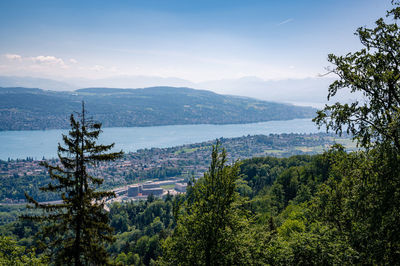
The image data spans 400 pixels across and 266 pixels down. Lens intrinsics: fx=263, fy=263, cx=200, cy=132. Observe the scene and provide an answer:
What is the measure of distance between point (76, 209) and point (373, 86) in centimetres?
770

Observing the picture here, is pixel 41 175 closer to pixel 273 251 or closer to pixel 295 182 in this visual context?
pixel 295 182

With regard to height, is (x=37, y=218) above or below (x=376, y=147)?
below

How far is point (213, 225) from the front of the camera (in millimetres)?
8289

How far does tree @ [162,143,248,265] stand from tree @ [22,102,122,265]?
2880 mm

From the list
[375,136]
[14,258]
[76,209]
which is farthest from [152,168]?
[375,136]

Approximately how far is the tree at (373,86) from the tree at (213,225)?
3.63m

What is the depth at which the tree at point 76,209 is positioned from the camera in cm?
617

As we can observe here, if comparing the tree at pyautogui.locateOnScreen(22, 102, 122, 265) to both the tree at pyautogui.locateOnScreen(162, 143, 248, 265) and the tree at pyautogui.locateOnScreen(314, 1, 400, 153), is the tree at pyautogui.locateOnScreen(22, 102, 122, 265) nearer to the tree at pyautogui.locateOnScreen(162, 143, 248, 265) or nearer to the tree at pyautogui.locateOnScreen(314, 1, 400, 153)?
the tree at pyautogui.locateOnScreen(162, 143, 248, 265)

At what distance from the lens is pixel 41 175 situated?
11625 centimetres

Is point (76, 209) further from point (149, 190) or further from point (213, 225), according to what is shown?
point (149, 190)

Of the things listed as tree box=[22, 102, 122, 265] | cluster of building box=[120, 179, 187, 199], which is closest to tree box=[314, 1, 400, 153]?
tree box=[22, 102, 122, 265]

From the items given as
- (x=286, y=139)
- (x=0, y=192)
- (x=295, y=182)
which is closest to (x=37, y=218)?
(x=295, y=182)

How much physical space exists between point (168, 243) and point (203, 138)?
185709 mm

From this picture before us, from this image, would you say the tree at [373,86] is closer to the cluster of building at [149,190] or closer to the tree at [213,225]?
the tree at [213,225]
